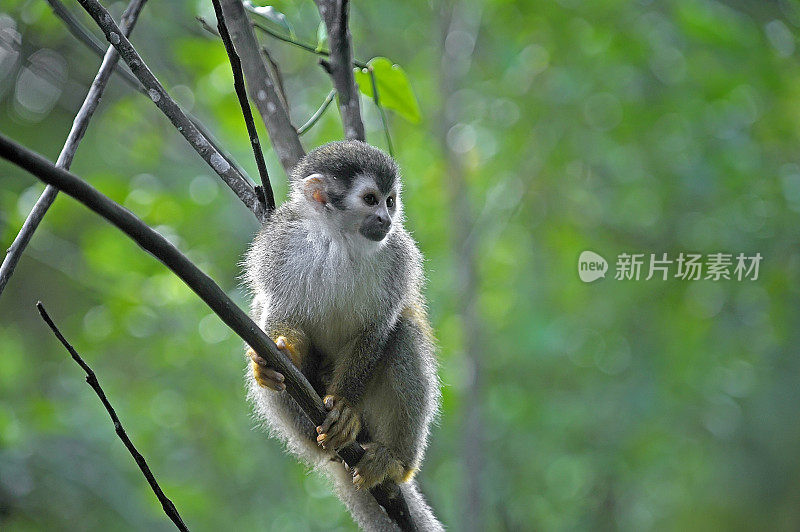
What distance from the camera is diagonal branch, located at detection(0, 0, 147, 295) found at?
194cm

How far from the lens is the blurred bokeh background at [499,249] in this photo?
5312mm

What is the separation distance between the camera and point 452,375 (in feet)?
20.6

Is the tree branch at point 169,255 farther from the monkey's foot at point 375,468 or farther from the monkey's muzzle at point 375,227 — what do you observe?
the monkey's muzzle at point 375,227

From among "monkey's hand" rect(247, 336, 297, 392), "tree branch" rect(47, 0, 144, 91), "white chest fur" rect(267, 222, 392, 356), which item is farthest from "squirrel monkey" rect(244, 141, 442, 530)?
"tree branch" rect(47, 0, 144, 91)

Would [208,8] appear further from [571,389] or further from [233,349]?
[571,389]

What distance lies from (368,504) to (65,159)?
1692 mm

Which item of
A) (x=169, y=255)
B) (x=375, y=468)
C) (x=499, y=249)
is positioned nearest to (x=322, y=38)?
(x=375, y=468)

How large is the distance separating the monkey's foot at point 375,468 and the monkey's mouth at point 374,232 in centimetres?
74

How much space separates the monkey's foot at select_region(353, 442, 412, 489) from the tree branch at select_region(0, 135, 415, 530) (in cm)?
53

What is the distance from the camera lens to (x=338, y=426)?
2.48 metres

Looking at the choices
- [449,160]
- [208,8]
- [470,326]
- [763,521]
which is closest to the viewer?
[208,8]

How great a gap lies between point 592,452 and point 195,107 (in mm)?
4399

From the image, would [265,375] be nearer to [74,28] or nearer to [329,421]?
[329,421]

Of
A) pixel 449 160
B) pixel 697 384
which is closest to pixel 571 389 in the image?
pixel 697 384
